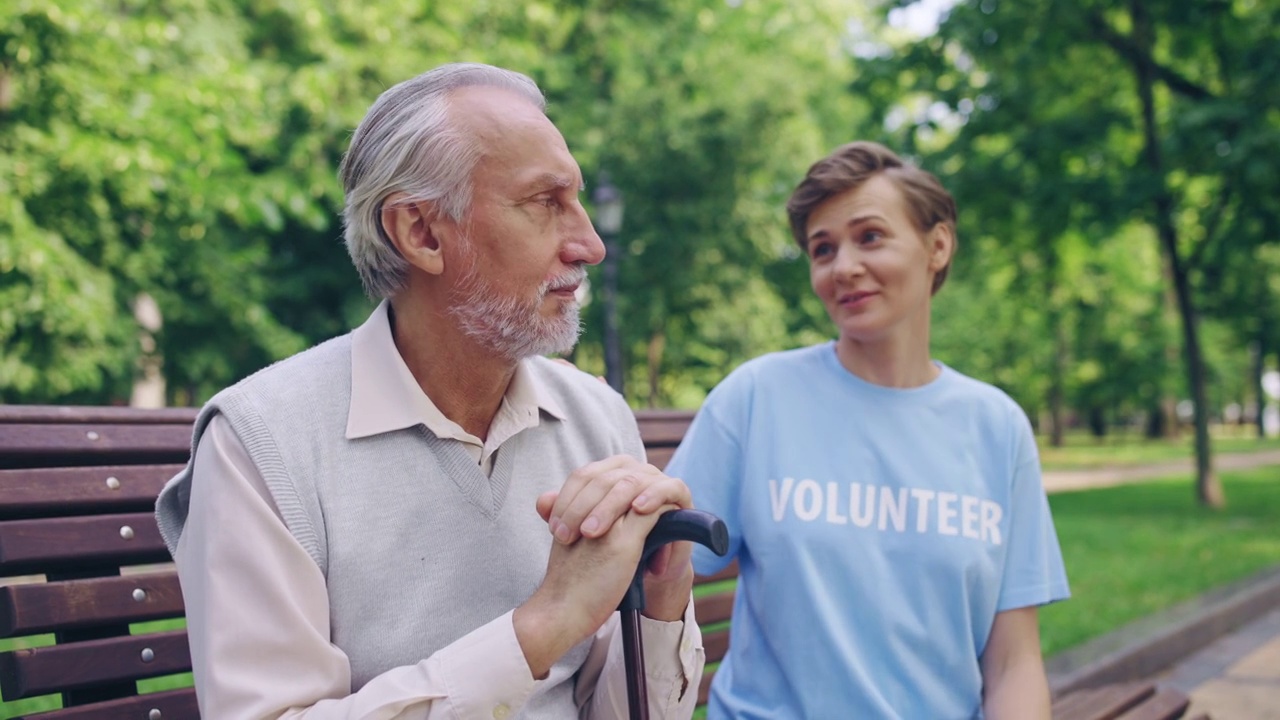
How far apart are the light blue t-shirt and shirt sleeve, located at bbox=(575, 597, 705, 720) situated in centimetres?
43

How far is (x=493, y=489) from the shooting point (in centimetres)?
177

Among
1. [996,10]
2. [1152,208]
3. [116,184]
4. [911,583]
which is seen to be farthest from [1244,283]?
[911,583]

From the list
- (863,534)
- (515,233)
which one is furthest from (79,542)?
(863,534)

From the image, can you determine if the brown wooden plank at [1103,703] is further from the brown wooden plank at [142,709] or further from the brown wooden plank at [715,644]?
the brown wooden plank at [142,709]

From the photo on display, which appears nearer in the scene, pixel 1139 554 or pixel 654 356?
pixel 1139 554

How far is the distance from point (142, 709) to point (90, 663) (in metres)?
0.12

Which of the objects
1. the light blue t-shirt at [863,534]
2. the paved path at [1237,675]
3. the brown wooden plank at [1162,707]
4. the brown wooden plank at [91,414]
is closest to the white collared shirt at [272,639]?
the brown wooden plank at [91,414]

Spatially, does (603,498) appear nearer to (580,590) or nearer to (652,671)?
(580,590)

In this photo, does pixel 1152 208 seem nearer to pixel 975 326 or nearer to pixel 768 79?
pixel 768 79

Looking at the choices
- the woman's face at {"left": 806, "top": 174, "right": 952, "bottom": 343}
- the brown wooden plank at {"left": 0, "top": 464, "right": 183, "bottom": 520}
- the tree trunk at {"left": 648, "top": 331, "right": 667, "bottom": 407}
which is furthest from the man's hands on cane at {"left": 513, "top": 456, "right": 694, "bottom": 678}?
the tree trunk at {"left": 648, "top": 331, "right": 667, "bottom": 407}

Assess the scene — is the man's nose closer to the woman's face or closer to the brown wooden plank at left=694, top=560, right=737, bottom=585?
the woman's face

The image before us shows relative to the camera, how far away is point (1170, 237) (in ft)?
44.0

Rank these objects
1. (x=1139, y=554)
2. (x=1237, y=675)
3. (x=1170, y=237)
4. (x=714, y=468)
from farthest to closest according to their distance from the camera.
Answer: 1. (x=1170, y=237)
2. (x=1139, y=554)
3. (x=1237, y=675)
4. (x=714, y=468)

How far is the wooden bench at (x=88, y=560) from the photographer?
5.83ft
